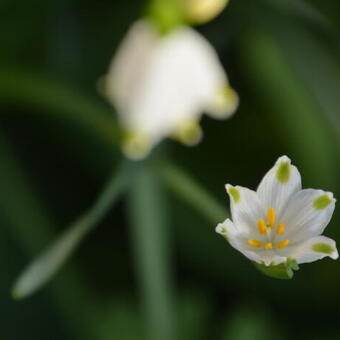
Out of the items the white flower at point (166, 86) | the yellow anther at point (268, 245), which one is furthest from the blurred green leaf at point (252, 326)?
the yellow anther at point (268, 245)

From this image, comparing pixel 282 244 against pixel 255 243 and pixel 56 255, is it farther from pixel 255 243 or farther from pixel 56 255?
pixel 56 255

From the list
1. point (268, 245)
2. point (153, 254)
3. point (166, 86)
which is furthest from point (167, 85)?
point (268, 245)

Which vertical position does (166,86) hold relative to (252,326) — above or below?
above

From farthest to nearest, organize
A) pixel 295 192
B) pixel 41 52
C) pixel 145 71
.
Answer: pixel 41 52 < pixel 145 71 < pixel 295 192

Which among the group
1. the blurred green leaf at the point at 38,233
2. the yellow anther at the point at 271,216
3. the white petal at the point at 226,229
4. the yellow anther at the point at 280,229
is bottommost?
the blurred green leaf at the point at 38,233

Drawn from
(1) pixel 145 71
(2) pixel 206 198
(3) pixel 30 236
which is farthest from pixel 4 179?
(2) pixel 206 198

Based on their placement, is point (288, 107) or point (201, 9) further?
point (288, 107)

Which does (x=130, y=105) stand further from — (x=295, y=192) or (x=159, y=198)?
(x=295, y=192)

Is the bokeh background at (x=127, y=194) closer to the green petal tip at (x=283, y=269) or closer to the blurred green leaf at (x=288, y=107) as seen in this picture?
the blurred green leaf at (x=288, y=107)
